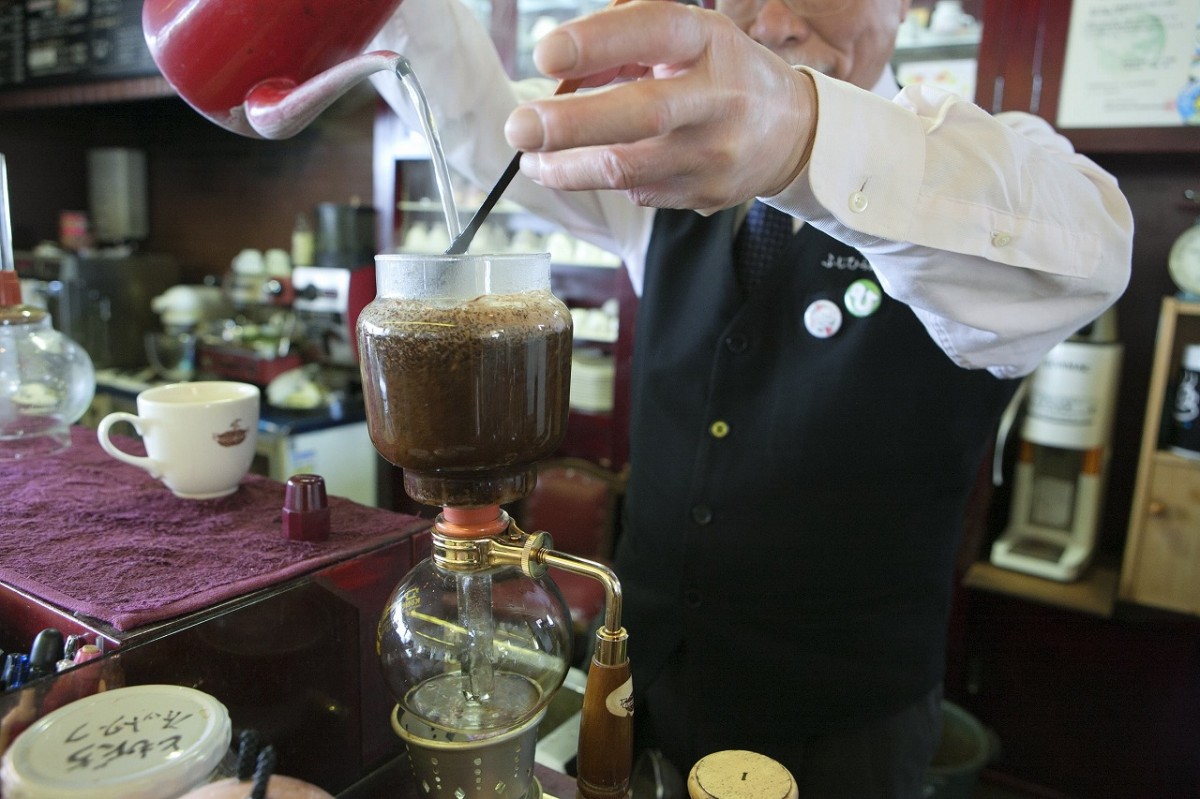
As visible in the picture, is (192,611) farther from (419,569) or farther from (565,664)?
(565,664)

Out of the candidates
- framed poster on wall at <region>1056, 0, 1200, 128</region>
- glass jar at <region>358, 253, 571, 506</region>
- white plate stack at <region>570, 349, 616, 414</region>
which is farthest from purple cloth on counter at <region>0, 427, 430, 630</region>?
framed poster on wall at <region>1056, 0, 1200, 128</region>

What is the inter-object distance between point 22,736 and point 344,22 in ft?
2.04

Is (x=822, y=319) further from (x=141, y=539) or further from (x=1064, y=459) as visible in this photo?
(x=1064, y=459)

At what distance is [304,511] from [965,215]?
0.67 m

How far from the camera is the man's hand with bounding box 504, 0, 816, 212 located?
1.48ft

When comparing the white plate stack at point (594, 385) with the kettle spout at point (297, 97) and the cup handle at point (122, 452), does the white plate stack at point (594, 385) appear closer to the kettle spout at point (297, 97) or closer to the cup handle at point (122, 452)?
the cup handle at point (122, 452)

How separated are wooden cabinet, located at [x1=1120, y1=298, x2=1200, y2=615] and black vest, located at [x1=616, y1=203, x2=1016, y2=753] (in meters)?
1.22

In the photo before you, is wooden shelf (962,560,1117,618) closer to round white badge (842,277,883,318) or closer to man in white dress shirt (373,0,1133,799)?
man in white dress shirt (373,0,1133,799)

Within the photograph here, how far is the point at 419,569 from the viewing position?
70 cm

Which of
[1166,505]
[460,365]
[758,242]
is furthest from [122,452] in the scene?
[1166,505]

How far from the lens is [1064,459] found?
8.00 ft

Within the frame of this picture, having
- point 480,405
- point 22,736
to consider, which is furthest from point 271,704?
point 480,405

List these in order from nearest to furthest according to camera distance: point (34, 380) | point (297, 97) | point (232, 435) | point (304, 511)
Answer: point (297, 97) → point (304, 511) → point (232, 435) → point (34, 380)

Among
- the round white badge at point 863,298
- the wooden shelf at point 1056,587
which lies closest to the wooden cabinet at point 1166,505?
the wooden shelf at point 1056,587
